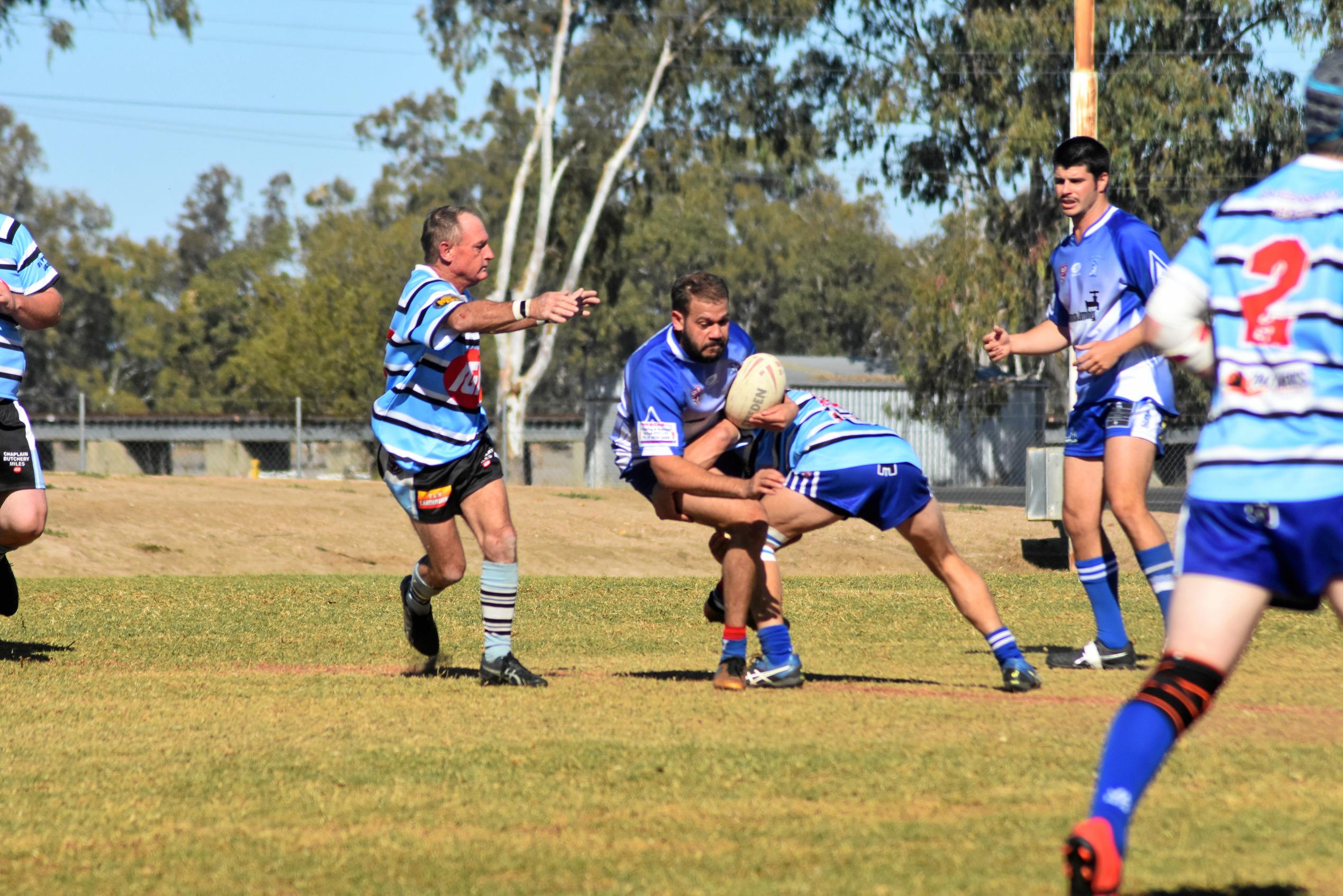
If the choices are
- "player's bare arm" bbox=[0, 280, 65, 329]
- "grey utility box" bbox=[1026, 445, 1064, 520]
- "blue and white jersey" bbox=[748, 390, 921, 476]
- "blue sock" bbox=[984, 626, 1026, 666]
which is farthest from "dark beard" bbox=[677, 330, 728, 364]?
"grey utility box" bbox=[1026, 445, 1064, 520]

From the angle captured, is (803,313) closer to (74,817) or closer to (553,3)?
(553,3)

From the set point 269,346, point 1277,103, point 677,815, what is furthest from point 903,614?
point 269,346

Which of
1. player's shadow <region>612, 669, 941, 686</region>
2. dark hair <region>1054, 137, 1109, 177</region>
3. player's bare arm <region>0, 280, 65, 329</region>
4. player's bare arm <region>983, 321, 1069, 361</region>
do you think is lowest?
player's shadow <region>612, 669, 941, 686</region>

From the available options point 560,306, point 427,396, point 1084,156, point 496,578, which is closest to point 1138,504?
point 1084,156

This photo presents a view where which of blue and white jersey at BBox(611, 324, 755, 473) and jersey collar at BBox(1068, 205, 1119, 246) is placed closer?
blue and white jersey at BBox(611, 324, 755, 473)

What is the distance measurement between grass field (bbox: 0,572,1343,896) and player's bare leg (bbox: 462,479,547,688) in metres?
0.25

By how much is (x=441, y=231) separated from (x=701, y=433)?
1577mm

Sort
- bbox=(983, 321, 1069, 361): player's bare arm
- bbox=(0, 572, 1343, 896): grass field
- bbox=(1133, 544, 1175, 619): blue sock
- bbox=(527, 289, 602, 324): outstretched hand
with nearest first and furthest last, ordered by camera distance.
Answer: bbox=(0, 572, 1343, 896): grass field, bbox=(527, 289, 602, 324): outstretched hand, bbox=(983, 321, 1069, 361): player's bare arm, bbox=(1133, 544, 1175, 619): blue sock

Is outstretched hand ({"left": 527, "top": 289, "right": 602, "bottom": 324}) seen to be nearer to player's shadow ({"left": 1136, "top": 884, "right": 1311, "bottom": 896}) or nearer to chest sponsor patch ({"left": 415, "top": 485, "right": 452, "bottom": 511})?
chest sponsor patch ({"left": 415, "top": 485, "right": 452, "bottom": 511})

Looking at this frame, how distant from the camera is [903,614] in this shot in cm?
991

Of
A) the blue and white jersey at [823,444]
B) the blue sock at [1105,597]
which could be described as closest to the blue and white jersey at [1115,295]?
the blue sock at [1105,597]

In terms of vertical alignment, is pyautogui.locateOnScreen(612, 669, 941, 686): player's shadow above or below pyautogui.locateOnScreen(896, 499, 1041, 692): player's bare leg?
below

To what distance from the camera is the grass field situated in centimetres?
370

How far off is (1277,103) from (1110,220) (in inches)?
1180
